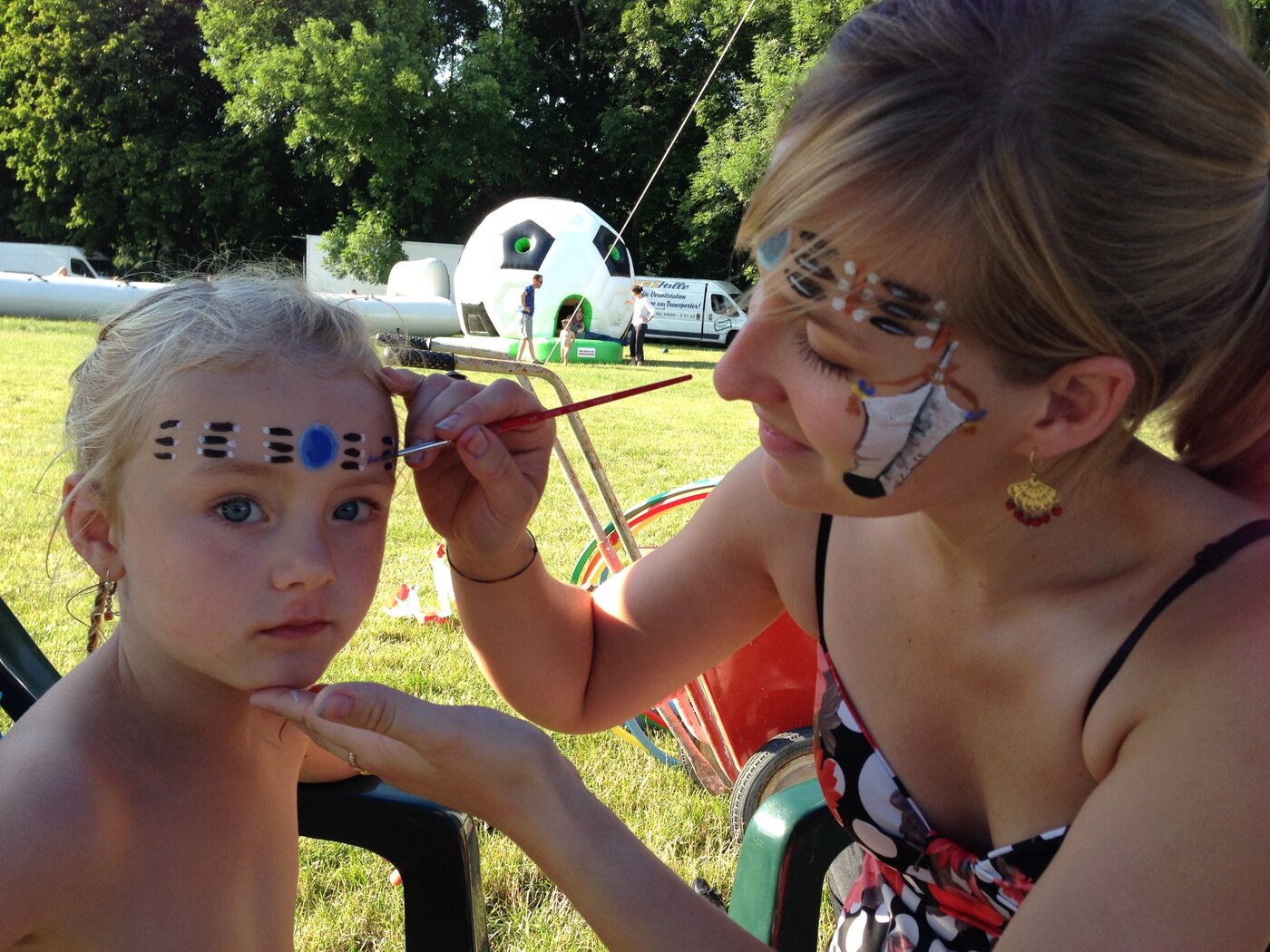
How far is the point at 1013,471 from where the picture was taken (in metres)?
1.19

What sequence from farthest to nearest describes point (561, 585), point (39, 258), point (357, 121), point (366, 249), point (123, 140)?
1. point (123, 140)
2. point (39, 258)
3. point (366, 249)
4. point (357, 121)
5. point (561, 585)

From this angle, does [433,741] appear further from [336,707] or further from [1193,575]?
[1193,575]

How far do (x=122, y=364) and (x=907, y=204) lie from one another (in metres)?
1.03

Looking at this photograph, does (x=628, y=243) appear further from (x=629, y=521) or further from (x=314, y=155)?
(x=629, y=521)

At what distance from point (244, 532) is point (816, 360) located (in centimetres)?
71

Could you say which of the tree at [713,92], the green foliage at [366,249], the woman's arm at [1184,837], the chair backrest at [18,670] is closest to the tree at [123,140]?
the green foliage at [366,249]

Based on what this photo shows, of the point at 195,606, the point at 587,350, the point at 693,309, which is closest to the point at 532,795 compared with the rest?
the point at 195,606

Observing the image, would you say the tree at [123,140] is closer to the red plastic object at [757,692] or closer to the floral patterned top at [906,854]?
the red plastic object at [757,692]

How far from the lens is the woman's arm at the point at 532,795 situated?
3.65 ft

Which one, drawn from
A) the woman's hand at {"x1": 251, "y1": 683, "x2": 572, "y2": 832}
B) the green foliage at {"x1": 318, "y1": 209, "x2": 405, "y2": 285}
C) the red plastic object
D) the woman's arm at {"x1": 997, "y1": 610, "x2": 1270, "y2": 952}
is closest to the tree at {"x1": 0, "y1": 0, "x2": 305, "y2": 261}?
the green foliage at {"x1": 318, "y1": 209, "x2": 405, "y2": 285}

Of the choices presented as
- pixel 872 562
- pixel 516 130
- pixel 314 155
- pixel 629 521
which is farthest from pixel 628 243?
pixel 872 562

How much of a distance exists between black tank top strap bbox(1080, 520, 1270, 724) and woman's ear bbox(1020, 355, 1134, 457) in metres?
0.17

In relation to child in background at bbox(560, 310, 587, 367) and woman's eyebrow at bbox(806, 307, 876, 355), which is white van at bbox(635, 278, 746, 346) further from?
woman's eyebrow at bbox(806, 307, 876, 355)

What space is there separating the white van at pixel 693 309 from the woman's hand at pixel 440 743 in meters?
21.8
